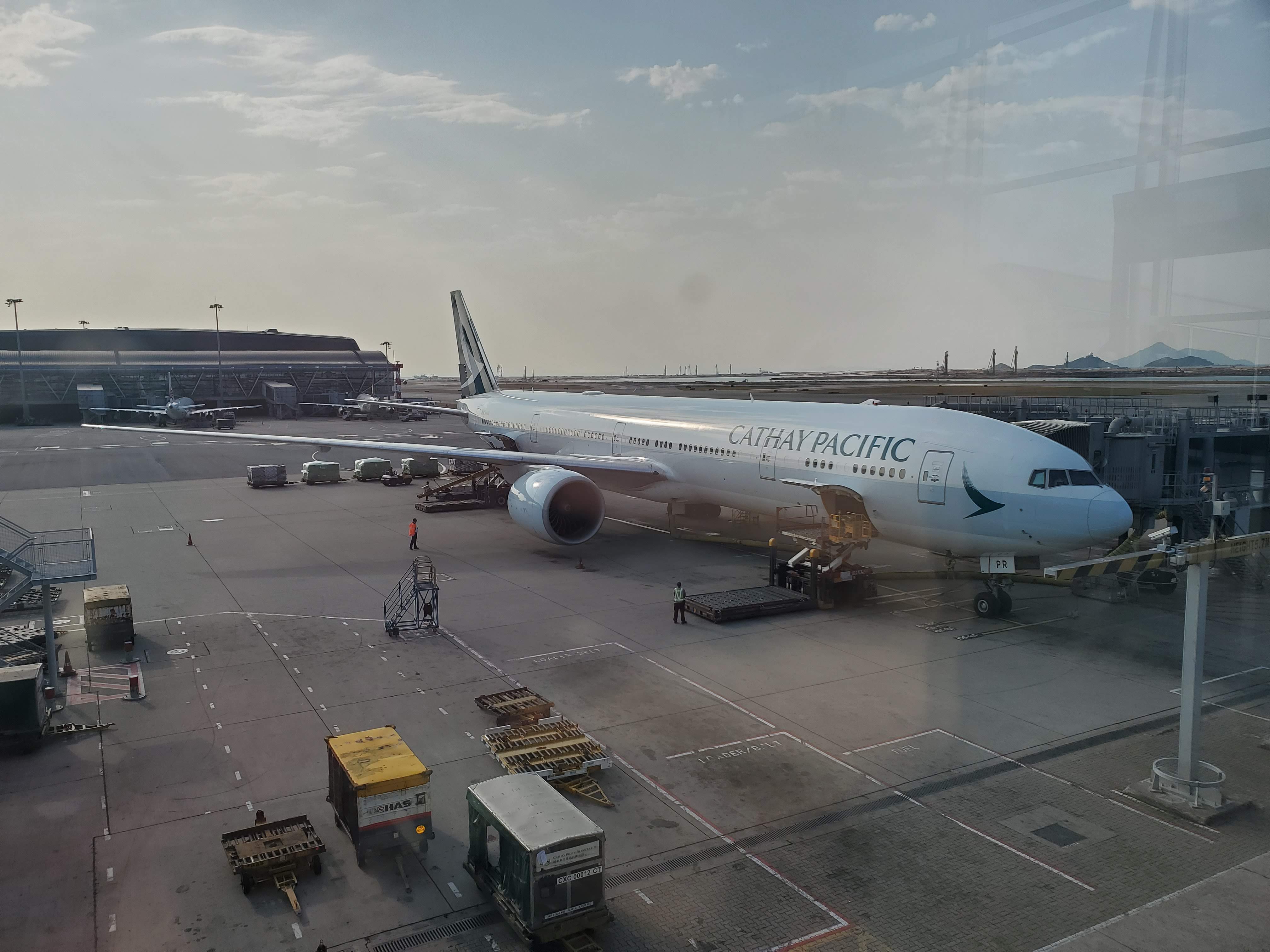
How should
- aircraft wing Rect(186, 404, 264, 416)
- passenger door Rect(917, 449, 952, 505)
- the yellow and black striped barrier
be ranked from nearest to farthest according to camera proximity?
1. the yellow and black striped barrier
2. passenger door Rect(917, 449, 952, 505)
3. aircraft wing Rect(186, 404, 264, 416)

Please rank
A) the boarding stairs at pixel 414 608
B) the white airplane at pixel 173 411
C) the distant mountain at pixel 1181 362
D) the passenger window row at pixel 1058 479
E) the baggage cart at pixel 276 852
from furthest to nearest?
the white airplane at pixel 173 411, the boarding stairs at pixel 414 608, the passenger window row at pixel 1058 479, the distant mountain at pixel 1181 362, the baggage cart at pixel 276 852

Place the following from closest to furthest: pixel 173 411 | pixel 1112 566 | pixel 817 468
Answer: pixel 1112 566
pixel 817 468
pixel 173 411

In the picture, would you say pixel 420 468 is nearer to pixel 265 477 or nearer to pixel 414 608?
pixel 265 477

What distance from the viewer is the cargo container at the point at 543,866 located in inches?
348

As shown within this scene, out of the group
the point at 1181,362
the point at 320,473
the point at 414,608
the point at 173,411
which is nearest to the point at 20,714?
the point at 414,608

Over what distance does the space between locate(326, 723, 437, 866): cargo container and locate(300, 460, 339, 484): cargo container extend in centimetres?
3693

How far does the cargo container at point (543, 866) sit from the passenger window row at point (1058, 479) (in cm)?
1330

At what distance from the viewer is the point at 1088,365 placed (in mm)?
15016

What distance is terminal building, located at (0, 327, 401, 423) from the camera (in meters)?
92.2

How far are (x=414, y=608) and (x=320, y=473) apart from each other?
1062 inches

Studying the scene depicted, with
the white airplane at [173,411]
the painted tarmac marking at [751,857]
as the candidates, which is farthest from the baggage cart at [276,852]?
the white airplane at [173,411]

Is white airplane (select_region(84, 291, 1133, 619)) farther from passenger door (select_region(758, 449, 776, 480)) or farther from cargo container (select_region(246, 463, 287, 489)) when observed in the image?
cargo container (select_region(246, 463, 287, 489))

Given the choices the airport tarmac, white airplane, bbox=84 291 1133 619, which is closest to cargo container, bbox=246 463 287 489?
white airplane, bbox=84 291 1133 619

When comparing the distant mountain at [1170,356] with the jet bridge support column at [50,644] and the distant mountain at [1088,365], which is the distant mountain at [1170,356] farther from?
the jet bridge support column at [50,644]
